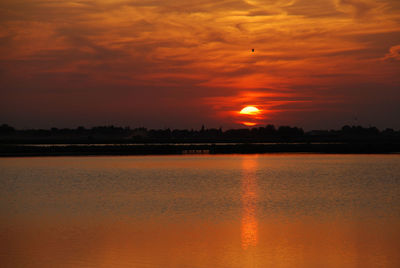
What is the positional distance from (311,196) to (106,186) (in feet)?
57.8

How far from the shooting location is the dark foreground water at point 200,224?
19172mm

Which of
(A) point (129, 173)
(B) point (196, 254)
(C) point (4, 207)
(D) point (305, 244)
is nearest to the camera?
(B) point (196, 254)

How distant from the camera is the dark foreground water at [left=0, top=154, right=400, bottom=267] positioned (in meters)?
19.2

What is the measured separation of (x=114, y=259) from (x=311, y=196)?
73.9 ft

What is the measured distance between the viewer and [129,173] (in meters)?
60.5

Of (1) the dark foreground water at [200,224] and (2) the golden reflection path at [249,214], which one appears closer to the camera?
(1) the dark foreground water at [200,224]

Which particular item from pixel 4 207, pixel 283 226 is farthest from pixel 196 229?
pixel 4 207

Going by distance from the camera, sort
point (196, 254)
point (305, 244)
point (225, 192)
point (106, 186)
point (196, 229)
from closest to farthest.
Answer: point (196, 254) < point (305, 244) < point (196, 229) < point (225, 192) < point (106, 186)

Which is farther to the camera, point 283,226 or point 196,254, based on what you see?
point 283,226

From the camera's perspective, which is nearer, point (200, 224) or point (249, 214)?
point (200, 224)

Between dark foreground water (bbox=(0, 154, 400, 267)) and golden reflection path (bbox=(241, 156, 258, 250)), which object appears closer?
dark foreground water (bbox=(0, 154, 400, 267))

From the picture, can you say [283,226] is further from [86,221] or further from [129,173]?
[129,173]

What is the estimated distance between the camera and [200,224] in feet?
86.4

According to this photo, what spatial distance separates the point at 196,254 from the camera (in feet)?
64.7
